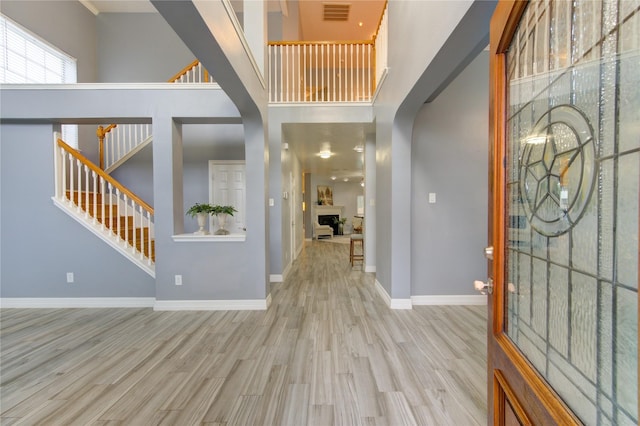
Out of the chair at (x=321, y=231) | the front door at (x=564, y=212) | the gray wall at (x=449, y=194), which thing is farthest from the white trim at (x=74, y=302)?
the chair at (x=321, y=231)

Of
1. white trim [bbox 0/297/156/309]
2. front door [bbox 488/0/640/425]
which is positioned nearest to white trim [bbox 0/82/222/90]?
white trim [bbox 0/297/156/309]

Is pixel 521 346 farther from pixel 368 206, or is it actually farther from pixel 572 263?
pixel 368 206

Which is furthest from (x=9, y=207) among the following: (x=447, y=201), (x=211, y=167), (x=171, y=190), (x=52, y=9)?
(x=447, y=201)

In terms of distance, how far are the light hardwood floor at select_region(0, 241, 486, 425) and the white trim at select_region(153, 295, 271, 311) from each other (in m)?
0.10

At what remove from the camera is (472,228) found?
358 centimetres

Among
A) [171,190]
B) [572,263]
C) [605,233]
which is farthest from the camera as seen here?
[171,190]

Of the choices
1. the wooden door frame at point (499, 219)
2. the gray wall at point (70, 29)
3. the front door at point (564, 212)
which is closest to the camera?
the front door at point (564, 212)

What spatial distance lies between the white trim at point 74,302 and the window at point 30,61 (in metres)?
3.14

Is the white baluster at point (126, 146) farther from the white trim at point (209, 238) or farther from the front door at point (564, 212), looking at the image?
the front door at point (564, 212)

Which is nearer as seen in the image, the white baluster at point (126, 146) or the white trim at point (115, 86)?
the white trim at point (115, 86)

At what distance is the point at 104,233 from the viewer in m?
3.55

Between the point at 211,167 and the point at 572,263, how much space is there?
5.56 m

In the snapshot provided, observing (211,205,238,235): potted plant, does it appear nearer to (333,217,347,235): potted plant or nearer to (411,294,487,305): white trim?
(411,294,487,305): white trim

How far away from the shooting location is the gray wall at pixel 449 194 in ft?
11.7
